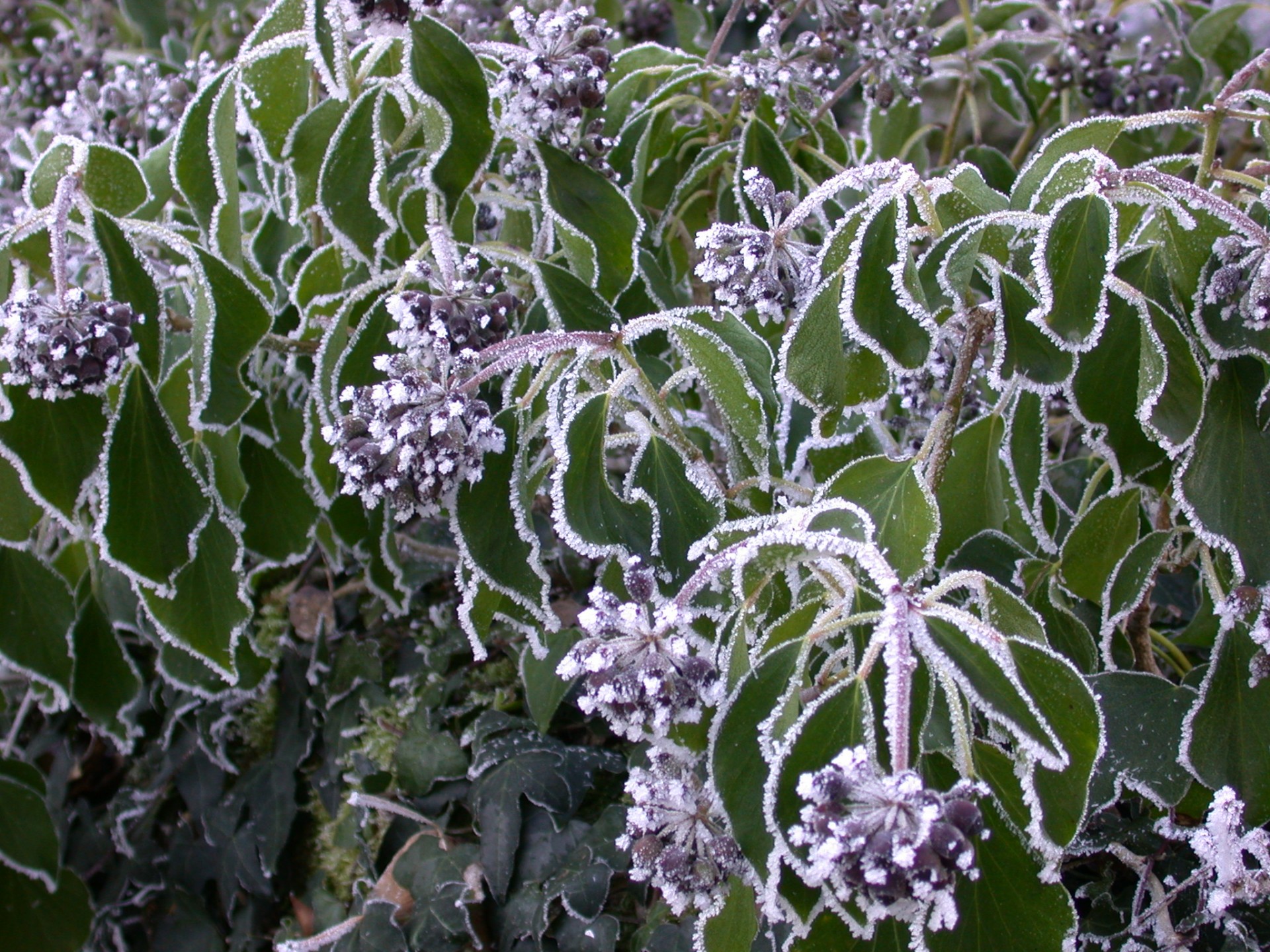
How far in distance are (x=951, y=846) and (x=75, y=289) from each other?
84cm

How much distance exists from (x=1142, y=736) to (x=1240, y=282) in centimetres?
40

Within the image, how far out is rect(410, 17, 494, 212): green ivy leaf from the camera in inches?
34.6

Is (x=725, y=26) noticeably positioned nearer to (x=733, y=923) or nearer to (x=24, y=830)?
(x=733, y=923)

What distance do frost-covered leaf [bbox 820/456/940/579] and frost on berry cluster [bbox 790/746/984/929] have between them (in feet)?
0.62

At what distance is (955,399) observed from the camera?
0.89 m

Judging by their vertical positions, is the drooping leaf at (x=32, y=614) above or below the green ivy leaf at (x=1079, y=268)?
below

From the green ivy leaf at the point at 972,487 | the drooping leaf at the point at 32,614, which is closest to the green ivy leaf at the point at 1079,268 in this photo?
the green ivy leaf at the point at 972,487

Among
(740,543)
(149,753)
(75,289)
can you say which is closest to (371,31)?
(75,289)

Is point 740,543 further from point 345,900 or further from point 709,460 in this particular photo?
point 345,900

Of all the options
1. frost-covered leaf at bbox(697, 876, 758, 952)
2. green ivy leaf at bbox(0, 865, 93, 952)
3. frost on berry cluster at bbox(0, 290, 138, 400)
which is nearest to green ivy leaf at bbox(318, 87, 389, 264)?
frost on berry cluster at bbox(0, 290, 138, 400)

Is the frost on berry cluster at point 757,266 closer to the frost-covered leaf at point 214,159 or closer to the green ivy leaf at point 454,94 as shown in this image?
the green ivy leaf at point 454,94

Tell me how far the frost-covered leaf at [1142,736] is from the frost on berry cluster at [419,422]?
58cm

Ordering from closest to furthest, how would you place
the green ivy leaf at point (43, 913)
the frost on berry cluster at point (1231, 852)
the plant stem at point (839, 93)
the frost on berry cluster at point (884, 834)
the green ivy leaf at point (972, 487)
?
the frost on berry cluster at point (884, 834), the frost on berry cluster at point (1231, 852), the green ivy leaf at point (972, 487), the plant stem at point (839, 93), the green ivy leaf at point (43, 913)

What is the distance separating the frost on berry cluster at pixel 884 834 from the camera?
54cm
